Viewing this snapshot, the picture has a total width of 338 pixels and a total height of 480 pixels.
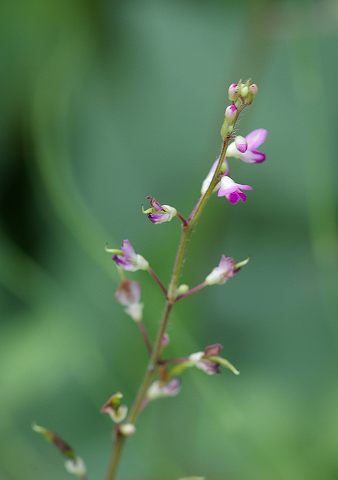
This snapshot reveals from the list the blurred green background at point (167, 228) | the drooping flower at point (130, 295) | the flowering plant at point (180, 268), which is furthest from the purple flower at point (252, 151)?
the blurred green background at point (167, 228)

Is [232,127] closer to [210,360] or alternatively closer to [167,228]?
[210,360]

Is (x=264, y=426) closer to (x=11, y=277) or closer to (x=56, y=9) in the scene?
(x=11, y=277)

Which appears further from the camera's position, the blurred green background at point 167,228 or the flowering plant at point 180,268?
the blurred green background at point 167,228

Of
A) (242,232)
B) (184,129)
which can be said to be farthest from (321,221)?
(184,129)

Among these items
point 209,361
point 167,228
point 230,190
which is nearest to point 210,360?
point 209,361

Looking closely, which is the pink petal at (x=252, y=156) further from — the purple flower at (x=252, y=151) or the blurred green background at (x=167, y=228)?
the blurred green background at (x=167, y=228)

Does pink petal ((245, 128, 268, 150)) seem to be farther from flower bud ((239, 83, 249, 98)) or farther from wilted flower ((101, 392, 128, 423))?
wilted flower ((101, 392, 128, 423))

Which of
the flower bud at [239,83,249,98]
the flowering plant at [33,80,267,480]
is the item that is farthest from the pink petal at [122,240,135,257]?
the flower bud at [239,83,249,98]
